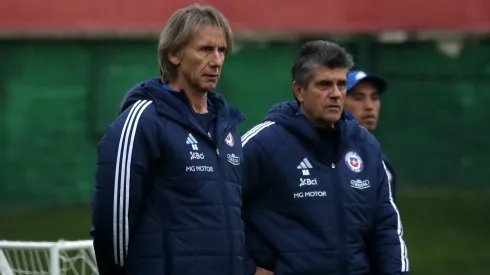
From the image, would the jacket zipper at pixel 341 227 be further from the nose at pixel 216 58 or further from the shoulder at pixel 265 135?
the nose at pixel 216 58

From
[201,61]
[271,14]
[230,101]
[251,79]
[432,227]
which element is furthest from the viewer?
[271,14]

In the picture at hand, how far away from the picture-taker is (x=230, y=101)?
1802 cm

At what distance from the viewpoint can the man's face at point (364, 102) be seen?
7.86 meters

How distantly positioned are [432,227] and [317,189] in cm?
934

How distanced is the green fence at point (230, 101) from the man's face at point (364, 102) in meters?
10.1

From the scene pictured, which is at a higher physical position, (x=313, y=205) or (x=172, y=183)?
(x=172, y=183)

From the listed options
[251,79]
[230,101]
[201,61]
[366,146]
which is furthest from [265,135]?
[251,79]

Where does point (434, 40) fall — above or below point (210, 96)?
above

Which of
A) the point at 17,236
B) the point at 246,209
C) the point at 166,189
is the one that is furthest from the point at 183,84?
the point at 17,236

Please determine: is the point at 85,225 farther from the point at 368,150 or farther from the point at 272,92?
the point at 368,150

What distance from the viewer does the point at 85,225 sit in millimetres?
15383

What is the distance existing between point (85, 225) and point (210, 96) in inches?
392

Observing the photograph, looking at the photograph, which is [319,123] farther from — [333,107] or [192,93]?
[192,93]

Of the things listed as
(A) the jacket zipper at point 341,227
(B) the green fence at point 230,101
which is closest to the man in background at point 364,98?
(A) the jacket zipper at point 341,227
